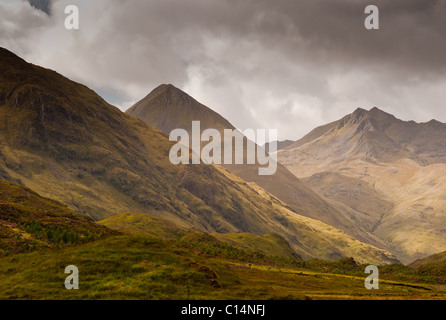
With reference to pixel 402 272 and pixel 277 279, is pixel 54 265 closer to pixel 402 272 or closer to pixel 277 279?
pixel 277 279

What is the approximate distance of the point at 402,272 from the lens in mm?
125438

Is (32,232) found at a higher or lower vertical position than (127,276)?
higher

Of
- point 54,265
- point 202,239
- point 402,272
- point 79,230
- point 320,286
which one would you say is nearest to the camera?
point 54,265

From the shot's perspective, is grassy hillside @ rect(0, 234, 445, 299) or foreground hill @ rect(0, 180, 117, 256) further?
foreground hill @ rect(0, 180, 117, 256)

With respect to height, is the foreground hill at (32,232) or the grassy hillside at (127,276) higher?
the foreground hill at (32,232)

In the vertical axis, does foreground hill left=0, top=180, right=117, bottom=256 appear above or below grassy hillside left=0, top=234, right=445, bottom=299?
above

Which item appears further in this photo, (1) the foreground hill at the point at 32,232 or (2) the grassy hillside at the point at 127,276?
(1) the foreground hill at the point at 32,232

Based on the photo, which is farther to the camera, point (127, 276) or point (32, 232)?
point (32, 232)

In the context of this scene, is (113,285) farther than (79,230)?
No

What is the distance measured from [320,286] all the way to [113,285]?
40622mm
